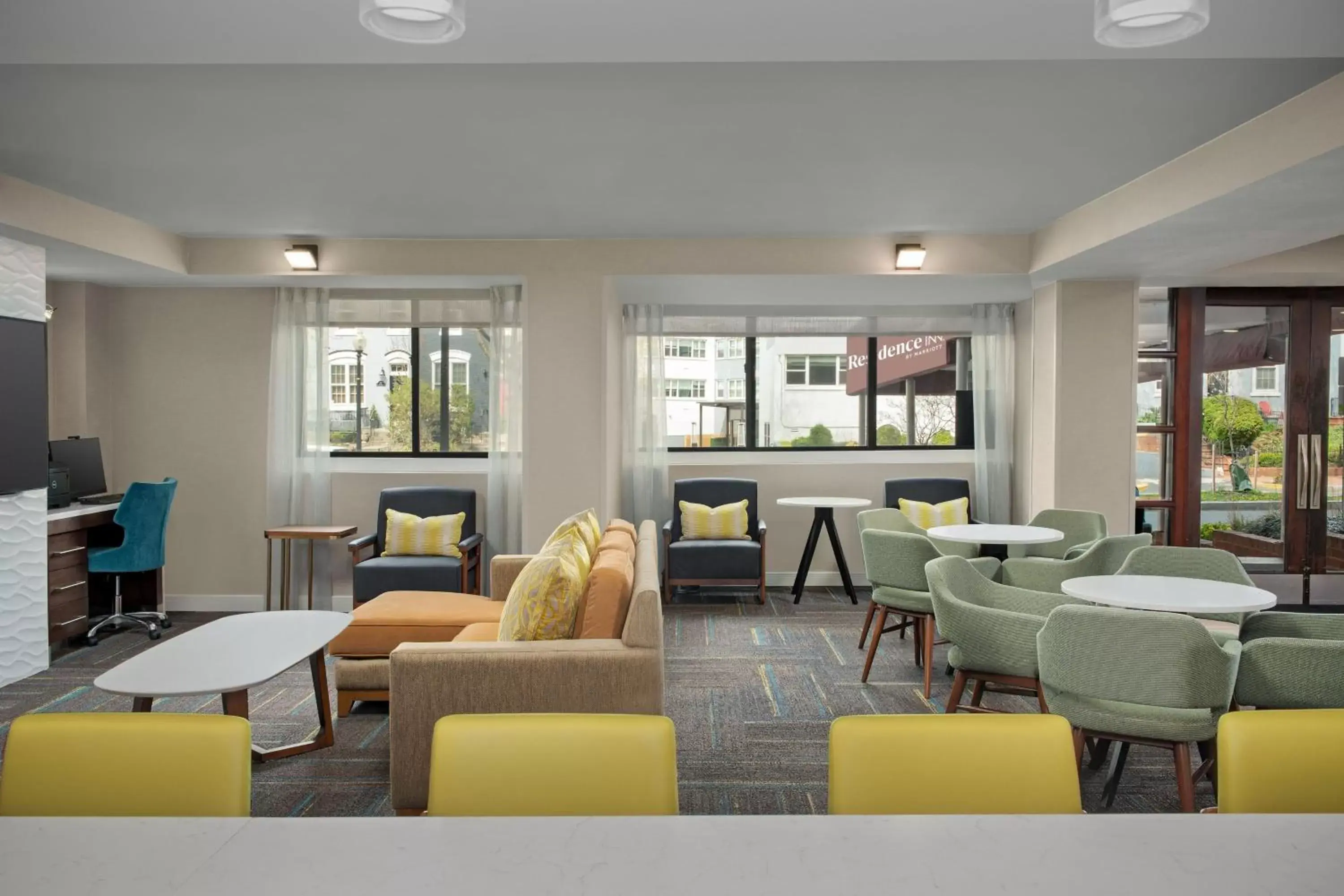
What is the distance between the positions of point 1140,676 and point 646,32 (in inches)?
89.6

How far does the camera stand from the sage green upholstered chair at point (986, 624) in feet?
10.7

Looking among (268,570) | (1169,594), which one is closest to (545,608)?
(1169,594)

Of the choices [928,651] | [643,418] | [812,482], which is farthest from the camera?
[812,482]

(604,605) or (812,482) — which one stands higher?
(812,482)

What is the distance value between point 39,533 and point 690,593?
4235 mm

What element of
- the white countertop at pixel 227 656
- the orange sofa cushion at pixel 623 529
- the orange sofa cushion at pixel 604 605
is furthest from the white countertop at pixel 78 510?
the orange sofa cushion at pixel 604 605

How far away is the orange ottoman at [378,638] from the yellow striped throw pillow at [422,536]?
179 centimetres

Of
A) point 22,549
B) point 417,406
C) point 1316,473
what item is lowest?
point 22,549

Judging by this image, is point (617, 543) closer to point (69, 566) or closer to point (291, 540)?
point (291, 540)

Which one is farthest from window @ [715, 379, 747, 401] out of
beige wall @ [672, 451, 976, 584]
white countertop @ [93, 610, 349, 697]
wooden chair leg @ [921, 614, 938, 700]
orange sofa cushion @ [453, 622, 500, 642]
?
white countertop @ [93, 610, 349, 697]

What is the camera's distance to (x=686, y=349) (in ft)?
24.9

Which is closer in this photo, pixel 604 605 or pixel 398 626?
pixel 604 605

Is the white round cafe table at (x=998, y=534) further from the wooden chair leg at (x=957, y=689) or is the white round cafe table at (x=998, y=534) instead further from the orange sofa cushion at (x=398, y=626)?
the orange sofa cushion at (x=398, y=626)

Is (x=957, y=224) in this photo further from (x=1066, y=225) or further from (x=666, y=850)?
(x=666, y=850)
